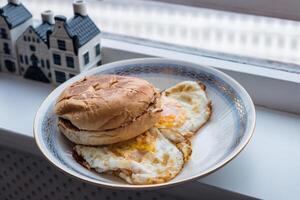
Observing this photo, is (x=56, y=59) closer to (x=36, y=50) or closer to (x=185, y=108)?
(x=36, y=50)

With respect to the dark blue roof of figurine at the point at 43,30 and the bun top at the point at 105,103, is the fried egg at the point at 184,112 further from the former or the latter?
the dark blue roof of figurine at the point at 43,30

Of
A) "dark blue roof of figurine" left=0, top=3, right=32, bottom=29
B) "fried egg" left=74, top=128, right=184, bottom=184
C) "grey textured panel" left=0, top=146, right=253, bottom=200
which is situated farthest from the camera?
"dark blue roof of figurine" left=0, top=3, right=32, bottom=29

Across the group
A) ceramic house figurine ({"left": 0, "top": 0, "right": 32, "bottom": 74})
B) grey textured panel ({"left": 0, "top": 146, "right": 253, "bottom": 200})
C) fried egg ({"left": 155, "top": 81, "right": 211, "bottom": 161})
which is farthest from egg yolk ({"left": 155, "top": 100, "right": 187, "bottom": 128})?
ceramic house figurine ({"left": 0, "top": 0, "right": 32, "bottom": 74})

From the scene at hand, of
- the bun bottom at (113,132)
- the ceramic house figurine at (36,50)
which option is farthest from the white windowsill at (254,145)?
the bun bottom at (113,132)

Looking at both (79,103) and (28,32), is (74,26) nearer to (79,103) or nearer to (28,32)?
(28,32)

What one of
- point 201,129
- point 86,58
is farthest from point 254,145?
point 86,58

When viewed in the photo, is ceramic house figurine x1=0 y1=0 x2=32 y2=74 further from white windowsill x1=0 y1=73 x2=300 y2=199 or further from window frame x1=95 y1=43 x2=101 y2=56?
window frame x1=95 y1=43 x2=101 y2=56
